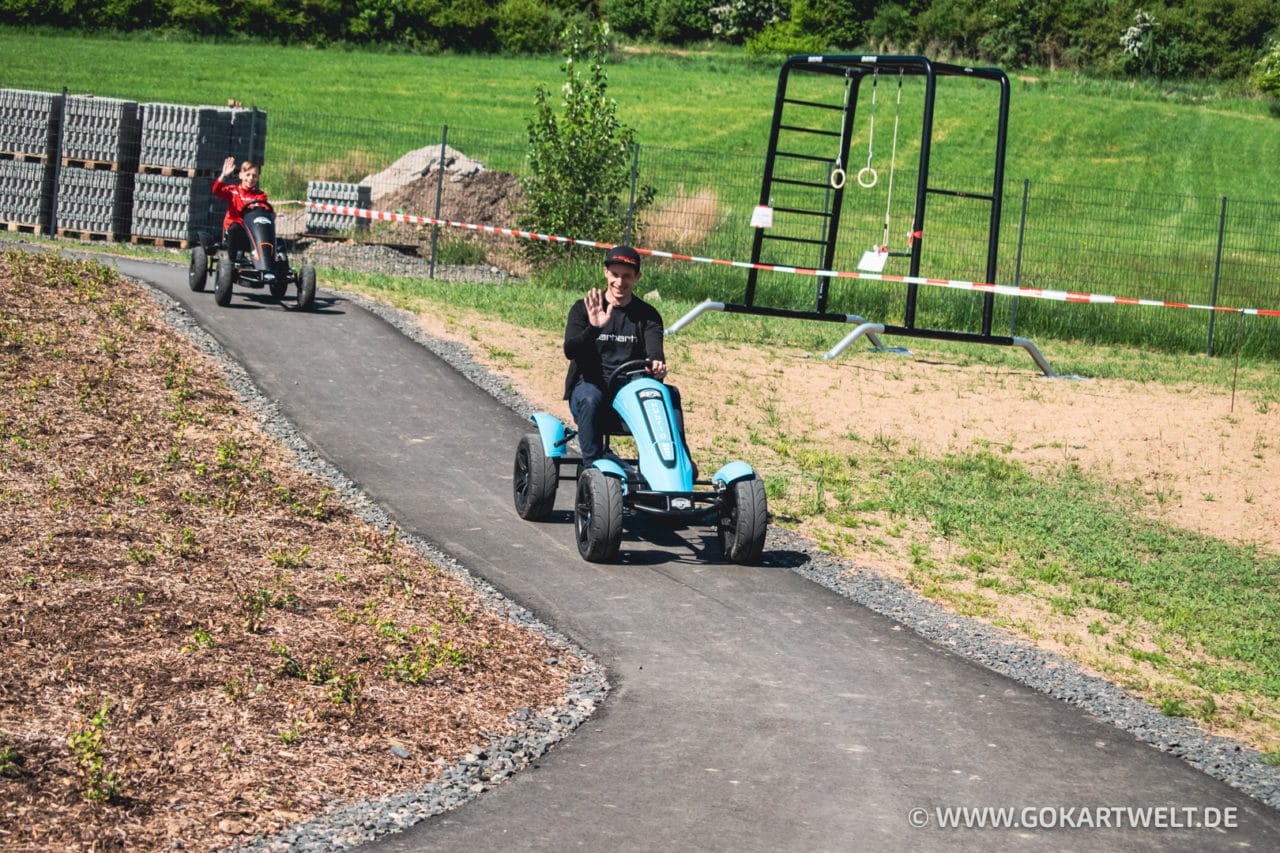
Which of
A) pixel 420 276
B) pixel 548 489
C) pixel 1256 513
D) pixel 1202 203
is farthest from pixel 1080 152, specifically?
pixel 548 489

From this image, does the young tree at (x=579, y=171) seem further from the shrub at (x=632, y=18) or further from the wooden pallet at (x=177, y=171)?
the shrub at (x=632, y=18)

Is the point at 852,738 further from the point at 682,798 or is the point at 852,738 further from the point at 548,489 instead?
the point at 548,489

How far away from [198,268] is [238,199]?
0.91m

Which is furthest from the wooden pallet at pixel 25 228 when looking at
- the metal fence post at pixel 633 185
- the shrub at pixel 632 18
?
the shrub at pixel 632 18

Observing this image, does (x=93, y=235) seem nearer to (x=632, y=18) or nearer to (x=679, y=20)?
(x=679, y=20)

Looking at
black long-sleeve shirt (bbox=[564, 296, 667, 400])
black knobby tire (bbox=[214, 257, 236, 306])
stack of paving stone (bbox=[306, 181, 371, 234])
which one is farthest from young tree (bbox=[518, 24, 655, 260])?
black long-sleeve shirt (bbox=[564, 296, 667, 400])

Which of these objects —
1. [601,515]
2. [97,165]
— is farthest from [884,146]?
[601,515]

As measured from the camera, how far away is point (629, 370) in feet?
30.9

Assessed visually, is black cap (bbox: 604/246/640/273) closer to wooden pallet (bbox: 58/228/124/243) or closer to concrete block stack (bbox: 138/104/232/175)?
concrete block stack (bbox: 138/104/232/175)

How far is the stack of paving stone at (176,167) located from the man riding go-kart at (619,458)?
45.4ft

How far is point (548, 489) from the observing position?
957 centimetres

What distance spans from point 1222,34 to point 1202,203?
138ft

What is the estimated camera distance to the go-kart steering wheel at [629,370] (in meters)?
9.36

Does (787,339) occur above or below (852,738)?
above
